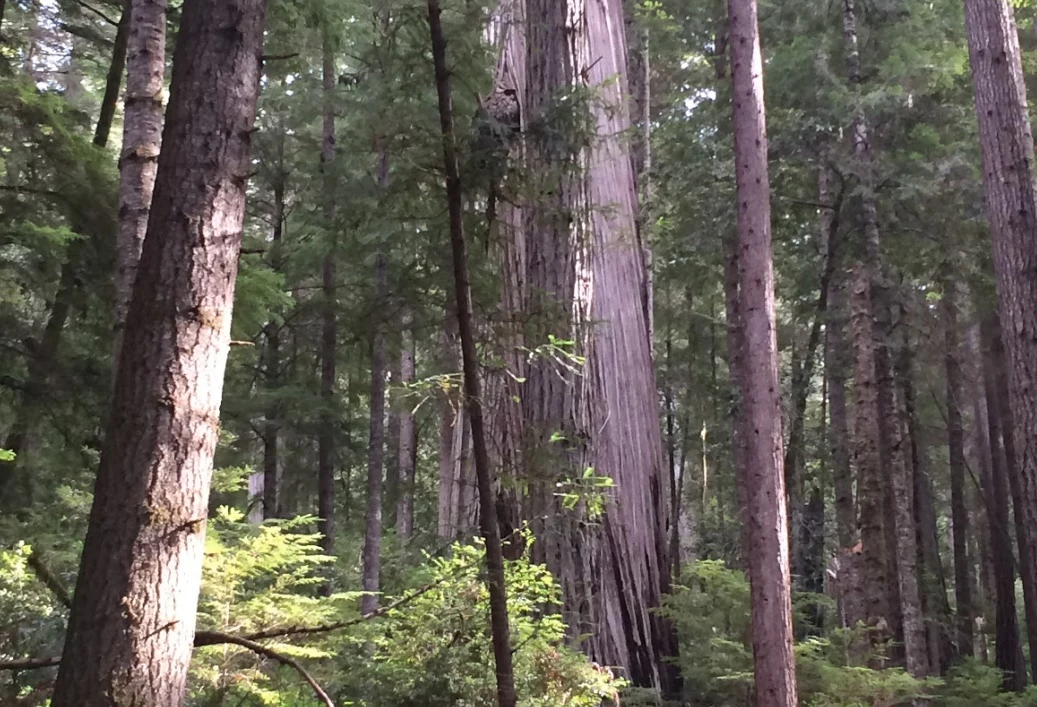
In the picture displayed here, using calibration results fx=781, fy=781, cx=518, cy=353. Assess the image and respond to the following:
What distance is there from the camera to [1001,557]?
1653 cm

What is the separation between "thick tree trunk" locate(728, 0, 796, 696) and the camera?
6230 millimetres

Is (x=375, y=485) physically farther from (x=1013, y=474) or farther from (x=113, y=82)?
(x=1013, y=474)

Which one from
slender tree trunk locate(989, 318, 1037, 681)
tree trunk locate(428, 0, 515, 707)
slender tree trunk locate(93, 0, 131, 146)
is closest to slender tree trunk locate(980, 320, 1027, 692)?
slender tree trunk locate(989, 318, 1037, 681)

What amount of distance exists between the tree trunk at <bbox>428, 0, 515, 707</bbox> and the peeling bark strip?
832mm

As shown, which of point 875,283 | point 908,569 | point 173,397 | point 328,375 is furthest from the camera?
point 908,569

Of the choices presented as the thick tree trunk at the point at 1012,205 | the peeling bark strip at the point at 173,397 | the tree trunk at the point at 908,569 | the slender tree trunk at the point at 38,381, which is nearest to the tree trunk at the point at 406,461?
the slender tree trunk at the point at 38,381

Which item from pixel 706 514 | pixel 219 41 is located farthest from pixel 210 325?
pixel 706 514

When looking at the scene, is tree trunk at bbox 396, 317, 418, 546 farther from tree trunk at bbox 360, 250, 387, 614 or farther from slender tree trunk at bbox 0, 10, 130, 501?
slender tree trunk at bbox 0, 10, 130, 501

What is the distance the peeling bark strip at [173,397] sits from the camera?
2.56 m

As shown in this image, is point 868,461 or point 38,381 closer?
point 38,381

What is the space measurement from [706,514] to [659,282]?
894 cm

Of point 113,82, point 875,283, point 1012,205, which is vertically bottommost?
point 1012,205

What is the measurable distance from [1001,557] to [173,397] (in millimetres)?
18388

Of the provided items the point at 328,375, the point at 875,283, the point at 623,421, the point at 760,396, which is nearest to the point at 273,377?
the point at 328,375
